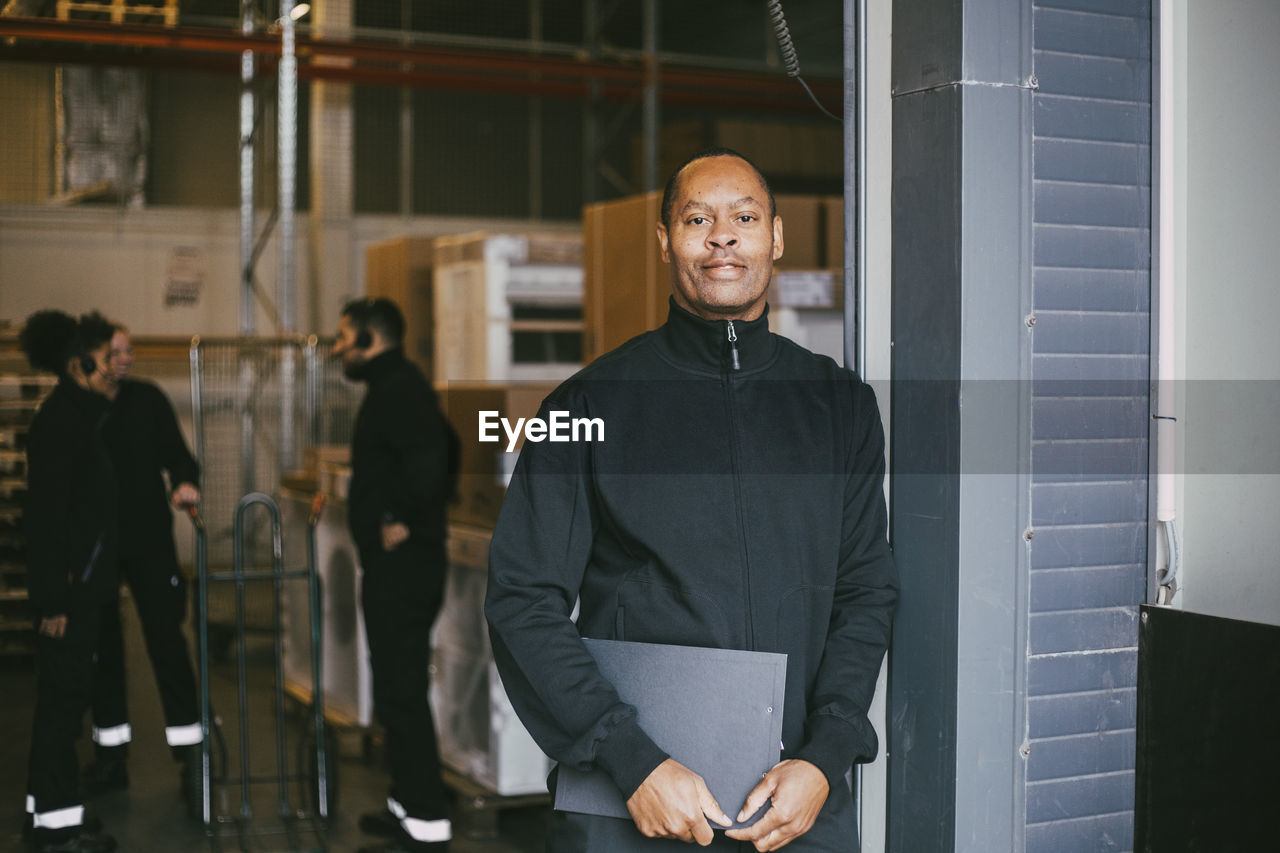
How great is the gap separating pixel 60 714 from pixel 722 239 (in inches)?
141

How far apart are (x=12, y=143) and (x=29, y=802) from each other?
6183 millimetres

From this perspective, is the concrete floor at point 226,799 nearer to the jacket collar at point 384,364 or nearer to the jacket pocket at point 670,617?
the jacket collar at point 384,364

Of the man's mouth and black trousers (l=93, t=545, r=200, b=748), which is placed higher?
the man's mouth

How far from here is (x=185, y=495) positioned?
528cm

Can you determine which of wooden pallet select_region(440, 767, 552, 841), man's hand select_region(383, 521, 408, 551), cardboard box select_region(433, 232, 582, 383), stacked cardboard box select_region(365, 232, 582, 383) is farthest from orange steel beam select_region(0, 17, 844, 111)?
wooden pallet select_region(440, 767, 552, 841)

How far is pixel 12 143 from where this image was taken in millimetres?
9352

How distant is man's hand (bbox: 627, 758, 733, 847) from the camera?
1.72m

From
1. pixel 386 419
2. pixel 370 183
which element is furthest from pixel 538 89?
pixel 386 419

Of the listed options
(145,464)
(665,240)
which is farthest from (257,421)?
(665,240)

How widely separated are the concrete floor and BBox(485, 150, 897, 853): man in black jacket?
296 centimetres

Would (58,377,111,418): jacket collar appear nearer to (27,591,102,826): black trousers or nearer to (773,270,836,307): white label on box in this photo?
(27,591,102,826): black trousers

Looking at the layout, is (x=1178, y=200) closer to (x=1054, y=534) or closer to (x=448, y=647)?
(x=1054, y=534)

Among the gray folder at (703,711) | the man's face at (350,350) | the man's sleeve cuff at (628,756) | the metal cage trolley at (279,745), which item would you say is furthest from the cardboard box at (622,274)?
the man's sleeve cuff at (628,756)

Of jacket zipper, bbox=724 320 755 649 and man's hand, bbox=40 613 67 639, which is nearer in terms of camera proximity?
jacket zipper, bbox=724 320 755 649
